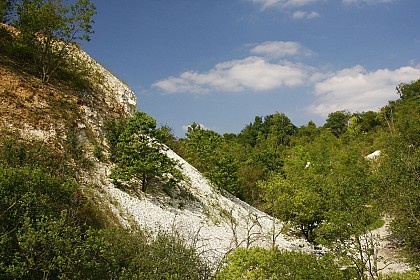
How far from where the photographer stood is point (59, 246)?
13391 mm

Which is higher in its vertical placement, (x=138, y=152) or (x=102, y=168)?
A: (x=138, y=152)

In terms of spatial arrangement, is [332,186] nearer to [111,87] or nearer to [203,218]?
[203,218]

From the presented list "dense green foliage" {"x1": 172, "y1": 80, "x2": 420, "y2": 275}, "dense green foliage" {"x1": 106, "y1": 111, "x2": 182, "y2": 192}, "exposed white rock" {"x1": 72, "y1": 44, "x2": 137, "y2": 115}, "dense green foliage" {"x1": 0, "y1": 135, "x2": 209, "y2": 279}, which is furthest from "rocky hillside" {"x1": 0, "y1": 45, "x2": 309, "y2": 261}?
"dense green foliage" {"x1": 0, "y1": 135, "x2": 209, "y2": 279}

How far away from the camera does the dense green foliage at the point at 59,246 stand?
12.9 metres

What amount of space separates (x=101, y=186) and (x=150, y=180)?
6488 mm

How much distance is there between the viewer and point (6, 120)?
1003 inches

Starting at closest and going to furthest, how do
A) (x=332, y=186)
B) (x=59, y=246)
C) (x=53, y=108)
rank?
(x=59, y=246) → (x=332, y=186) → (x=53, y=108)

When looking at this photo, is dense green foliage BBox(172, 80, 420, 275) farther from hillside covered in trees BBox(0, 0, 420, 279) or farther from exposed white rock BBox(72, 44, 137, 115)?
exposed white rock BBox(72, 44, 137, 115)

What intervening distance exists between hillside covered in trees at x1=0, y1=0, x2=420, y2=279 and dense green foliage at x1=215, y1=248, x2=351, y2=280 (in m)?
0.06

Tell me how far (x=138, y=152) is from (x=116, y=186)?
327cm

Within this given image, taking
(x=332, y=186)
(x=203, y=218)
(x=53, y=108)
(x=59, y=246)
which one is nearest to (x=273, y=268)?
A: (x=59, y=246)

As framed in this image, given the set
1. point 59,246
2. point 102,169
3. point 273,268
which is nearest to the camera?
point 59,246

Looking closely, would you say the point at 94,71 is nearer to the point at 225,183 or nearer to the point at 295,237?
the point at 225,183

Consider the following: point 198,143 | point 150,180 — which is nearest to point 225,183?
point 198,143
